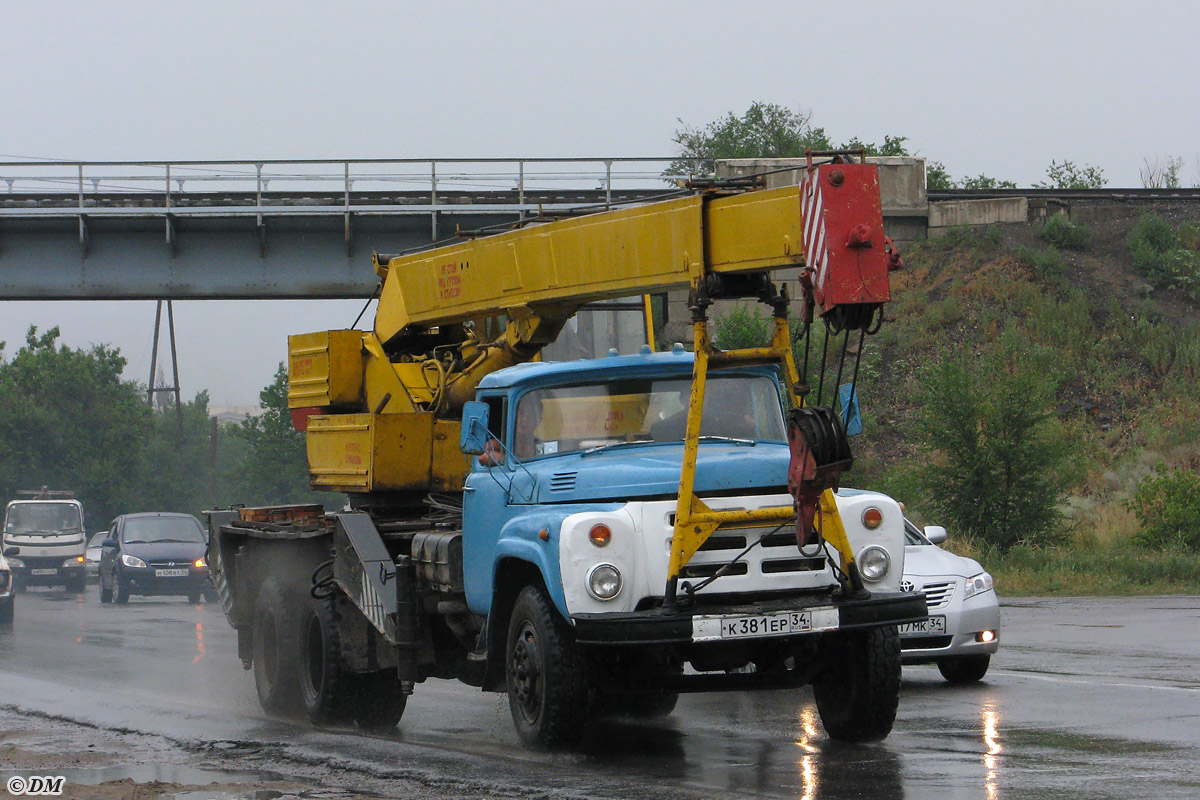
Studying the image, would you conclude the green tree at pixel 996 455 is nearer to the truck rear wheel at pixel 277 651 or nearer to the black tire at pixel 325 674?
the truck rear wheel at pixel 277 651

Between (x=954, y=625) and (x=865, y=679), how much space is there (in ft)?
11.9

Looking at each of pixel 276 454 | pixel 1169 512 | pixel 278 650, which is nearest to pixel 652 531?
pixel 278 650

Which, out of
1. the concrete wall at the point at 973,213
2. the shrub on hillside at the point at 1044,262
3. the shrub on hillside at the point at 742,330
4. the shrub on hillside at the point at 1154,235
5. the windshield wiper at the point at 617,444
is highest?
the concrete wall at the point at 973,213

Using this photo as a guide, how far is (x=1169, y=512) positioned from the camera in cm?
2430

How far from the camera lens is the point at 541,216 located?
10.6m

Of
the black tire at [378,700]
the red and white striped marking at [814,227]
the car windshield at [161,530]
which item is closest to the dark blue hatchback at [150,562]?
the car windshield at [161,530]

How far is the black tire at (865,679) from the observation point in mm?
8383

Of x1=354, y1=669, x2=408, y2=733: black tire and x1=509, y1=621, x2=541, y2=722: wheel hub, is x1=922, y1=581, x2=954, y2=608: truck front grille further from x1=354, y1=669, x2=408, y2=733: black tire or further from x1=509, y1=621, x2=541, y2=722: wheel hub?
x1=509, y1=621, x2=541, y2=722: wheel hub

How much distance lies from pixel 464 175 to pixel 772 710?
24.2 metres

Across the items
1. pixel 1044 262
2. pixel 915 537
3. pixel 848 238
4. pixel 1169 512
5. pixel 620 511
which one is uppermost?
pixel 1044 262

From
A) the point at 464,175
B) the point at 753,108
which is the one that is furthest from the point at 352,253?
the point at 753,108

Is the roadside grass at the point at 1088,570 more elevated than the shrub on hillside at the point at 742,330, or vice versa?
the shrub on hillside at the point at 742,330

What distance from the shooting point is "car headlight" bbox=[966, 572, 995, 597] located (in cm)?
1204

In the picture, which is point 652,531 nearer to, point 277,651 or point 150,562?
point 277,651
